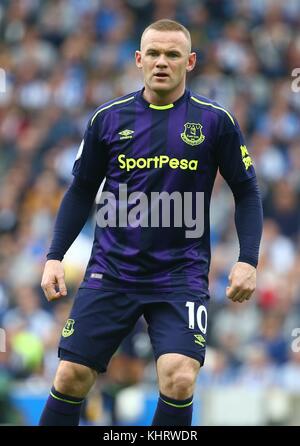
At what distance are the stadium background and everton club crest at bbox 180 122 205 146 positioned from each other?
3.79 meters

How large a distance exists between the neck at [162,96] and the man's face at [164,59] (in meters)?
0.02

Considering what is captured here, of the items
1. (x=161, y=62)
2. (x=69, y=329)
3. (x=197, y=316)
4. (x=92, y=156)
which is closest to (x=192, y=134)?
(x=161, y=62)

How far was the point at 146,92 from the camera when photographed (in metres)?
5.79

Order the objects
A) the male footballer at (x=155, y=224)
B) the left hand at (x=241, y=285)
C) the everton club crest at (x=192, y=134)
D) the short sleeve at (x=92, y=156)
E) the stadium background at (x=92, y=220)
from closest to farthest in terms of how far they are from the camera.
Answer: the left hand at (x=241, y=285) < the male footballer at (x=155, y=224) < the everton club crest at (x=192, y=134) < the short sleeve at (x=92, y=156) < the stadium background at (x=92, y=220)

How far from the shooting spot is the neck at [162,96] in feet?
18.8

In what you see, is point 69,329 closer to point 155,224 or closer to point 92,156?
point 155,224

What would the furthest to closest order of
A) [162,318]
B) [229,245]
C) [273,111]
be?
1. [273,111]
2. [229,245]
3. [162,318]

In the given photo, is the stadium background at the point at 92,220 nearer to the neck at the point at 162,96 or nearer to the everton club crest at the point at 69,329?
the everton club crest at the point at 69,329

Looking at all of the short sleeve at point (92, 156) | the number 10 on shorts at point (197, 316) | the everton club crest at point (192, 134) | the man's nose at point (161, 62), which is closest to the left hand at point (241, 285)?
the number 10 on shorts at point (197, 316)

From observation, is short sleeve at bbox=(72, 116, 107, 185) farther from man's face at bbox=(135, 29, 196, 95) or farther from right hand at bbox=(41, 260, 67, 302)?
right hand at bbox=(41, 260, 67, 302)

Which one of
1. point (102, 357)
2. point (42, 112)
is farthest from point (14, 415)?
point (42, 112)

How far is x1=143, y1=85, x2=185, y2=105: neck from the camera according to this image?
5722 millimetres

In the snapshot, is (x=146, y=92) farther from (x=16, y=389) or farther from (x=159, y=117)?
(x=16, y=389)

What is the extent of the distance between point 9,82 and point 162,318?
9448 millimetres
